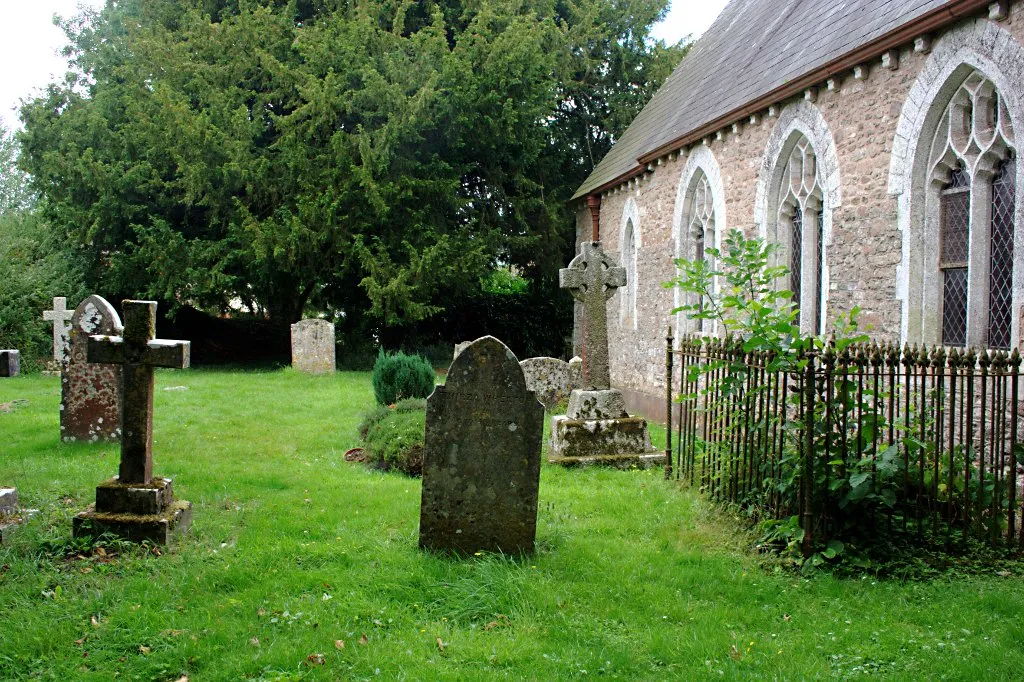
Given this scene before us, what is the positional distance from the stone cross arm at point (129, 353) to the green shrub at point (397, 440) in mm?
2684

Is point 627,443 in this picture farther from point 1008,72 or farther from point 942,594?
point 1008,72

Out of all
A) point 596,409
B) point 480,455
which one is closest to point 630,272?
point 596,409

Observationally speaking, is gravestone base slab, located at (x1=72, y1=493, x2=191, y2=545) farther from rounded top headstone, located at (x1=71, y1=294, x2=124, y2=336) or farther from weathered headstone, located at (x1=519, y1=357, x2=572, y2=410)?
weathered headstone, located at (x1=519, y1=357, x2=572, y2=410)

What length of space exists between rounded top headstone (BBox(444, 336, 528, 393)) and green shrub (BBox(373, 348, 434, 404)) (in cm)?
604

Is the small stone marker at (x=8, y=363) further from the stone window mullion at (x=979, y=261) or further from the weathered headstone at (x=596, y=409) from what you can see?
the stone window mullion at (x=979, y=261)

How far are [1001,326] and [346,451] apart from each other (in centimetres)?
669

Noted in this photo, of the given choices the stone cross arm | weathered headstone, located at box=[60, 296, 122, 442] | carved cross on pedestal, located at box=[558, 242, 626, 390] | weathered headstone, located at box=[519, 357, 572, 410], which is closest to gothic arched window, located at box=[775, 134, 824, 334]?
carved cross on pedestal, located at box=[558, 242, 626, 390]

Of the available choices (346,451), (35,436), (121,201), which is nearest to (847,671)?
(346,451)

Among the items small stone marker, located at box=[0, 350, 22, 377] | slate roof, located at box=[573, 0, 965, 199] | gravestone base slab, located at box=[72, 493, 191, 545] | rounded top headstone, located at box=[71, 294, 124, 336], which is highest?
slate roof, located at box=[573, 0, 965, 199]

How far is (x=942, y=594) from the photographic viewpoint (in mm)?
4668

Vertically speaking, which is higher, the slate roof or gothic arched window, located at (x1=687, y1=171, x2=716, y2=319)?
the slate roof

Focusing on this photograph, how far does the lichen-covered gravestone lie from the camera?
5.12 m

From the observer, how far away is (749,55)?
1273cm

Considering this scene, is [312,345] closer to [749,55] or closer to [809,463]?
[749,55]
